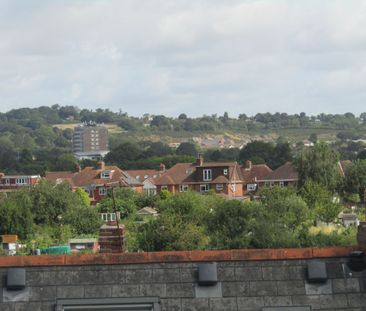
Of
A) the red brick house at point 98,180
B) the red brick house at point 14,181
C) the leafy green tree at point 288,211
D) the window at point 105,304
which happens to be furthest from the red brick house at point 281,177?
the window at point 105,304

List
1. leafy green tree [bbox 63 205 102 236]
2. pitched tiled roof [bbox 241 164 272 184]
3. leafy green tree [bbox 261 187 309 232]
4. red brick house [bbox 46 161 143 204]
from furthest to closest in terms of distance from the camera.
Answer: pitched tiled roof [bbox 241 164 272 184]
red brick house [bbox 46 161 143 204]
leafy green tree [bbox 63 205 102 236]
leafy green tree [bbox 261 187 309 232]

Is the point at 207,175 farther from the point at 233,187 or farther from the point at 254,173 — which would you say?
the point at 254,173

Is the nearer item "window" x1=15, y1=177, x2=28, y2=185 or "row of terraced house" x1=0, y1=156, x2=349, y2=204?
"row of terraced house" x1=0, y1=156, x2=349, y2=204

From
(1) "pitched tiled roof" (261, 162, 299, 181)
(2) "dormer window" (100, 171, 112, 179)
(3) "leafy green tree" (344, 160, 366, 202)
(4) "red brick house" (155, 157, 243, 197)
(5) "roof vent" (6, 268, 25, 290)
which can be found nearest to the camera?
(5) "roof vent" (6, 268, 25, 290)

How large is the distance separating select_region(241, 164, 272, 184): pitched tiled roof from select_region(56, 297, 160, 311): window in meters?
96.9

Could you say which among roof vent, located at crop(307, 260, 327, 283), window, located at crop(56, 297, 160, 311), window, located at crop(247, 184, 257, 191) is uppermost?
roof vent, located at crop(307, 260, 327, 283)

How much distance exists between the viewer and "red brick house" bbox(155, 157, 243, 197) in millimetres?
95644

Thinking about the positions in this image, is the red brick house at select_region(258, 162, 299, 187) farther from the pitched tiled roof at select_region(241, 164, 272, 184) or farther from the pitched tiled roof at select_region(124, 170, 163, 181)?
the pitched tiled roof at select_region(124, 170, 163, 181)

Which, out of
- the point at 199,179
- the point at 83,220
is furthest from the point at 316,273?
the point at 199,179

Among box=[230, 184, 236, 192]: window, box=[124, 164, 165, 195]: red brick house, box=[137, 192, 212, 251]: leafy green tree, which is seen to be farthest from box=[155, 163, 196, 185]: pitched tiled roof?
box=[137, 192, 212, 251]: leafy green tree

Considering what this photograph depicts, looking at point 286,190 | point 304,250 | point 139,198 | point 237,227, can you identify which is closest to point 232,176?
point 139,198

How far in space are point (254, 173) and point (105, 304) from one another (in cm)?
9891

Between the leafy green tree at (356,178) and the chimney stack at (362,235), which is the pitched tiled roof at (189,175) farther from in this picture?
the chimney stack at (362,235)

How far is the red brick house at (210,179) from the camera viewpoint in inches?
3766
